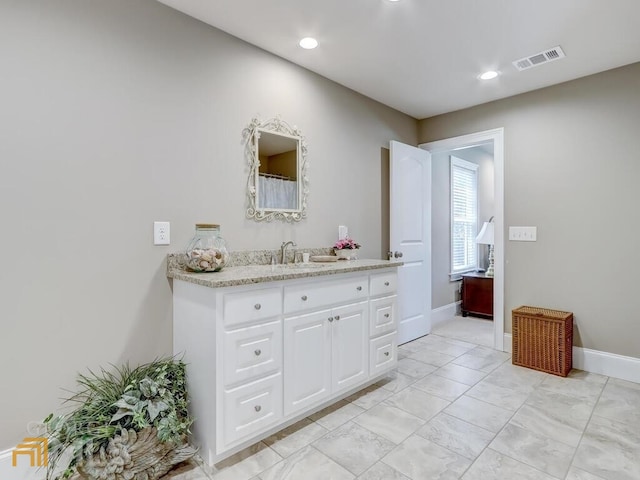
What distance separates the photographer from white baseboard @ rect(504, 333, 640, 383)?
2.68 meters

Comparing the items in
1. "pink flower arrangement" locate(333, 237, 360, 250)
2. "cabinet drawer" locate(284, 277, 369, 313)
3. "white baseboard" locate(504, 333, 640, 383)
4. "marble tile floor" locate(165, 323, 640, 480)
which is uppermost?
"pink flower arrangement" locate(333, 237, 360, 250)

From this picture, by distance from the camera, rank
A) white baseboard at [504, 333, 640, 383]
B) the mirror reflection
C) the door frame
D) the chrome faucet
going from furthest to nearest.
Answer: the door frame
white baseboard at [504, 333, 640, 383]
the chrome faucet
the mirror reflection

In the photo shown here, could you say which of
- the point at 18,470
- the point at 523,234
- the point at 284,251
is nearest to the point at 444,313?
the point at 523,234

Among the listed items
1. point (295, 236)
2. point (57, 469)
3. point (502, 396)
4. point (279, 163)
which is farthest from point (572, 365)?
point (57, 469)

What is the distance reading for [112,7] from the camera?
1812mm

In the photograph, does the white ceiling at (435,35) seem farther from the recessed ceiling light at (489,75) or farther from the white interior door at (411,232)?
the white interior door at (411,232)

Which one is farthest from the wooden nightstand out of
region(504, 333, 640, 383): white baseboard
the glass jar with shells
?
the glass jar with shells

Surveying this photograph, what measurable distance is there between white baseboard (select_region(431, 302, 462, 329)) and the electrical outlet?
3.39 meters

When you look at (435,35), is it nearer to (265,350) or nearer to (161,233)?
(161,233)

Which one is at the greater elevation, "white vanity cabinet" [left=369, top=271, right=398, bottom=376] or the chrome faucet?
the chrome faucet

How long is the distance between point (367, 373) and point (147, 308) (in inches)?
60.6

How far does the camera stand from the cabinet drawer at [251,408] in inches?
66.9

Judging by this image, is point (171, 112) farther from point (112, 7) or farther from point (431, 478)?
point (431, 478)

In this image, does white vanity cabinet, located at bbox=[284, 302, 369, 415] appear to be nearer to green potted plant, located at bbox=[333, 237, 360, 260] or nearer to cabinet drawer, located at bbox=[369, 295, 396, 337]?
cabinet drawer, located at bbox=[369, 295, 396, 337]
